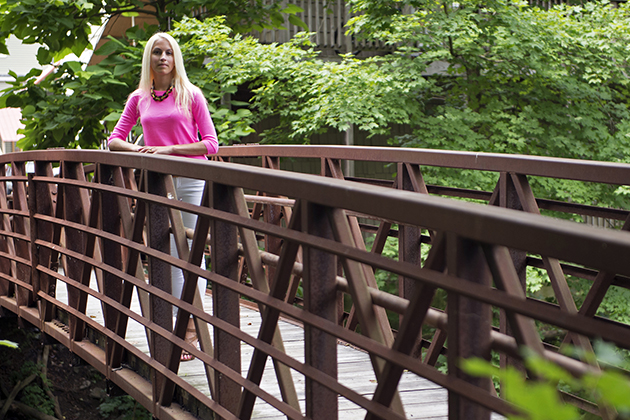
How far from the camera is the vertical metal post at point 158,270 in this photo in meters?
2.76

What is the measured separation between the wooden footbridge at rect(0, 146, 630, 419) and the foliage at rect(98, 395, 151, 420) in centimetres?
178

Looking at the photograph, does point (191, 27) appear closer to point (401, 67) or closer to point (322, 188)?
point (401, 67)

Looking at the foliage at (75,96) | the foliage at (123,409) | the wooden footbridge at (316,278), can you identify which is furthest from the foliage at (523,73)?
the wooden footbridge at (316,278)

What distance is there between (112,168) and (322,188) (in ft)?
6.27

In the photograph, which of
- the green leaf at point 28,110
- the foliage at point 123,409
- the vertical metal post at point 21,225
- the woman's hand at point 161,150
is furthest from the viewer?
the green leaf at point 28,110

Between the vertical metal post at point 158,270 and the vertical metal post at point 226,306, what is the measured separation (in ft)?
1.33

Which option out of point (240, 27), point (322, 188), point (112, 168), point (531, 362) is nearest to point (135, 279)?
point (112, 168)

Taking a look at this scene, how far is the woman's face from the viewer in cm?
329

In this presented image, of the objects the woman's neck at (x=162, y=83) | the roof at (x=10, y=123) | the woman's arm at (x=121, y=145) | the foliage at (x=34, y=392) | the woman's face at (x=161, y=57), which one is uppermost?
the woman's face at (x=161, y=57)

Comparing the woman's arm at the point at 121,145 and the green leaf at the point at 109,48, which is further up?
the green leaf at the point at 109,48

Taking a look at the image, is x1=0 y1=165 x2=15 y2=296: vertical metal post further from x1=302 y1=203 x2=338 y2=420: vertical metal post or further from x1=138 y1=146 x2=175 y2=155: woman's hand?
x1=302 y1=203 x2=338 y2=420: vertical metal post

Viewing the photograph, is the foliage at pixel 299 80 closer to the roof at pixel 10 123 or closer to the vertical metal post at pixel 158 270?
the vertical metal post at pixel 158 270

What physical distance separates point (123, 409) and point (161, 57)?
426 cm

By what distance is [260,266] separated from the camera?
2135 millimetres
